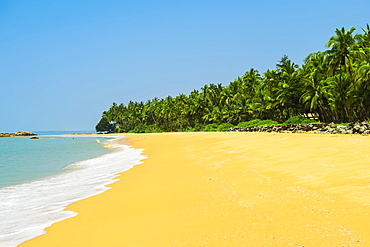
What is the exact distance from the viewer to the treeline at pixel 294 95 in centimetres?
4188

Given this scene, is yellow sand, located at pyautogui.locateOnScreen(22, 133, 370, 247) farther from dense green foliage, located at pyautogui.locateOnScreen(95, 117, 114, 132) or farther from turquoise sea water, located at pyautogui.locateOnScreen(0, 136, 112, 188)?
dense green foliage, located at pyautogui.locateOnScreen(95, 117, 114, 132)

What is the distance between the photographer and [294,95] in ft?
192

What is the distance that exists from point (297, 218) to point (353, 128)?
27.7 metres

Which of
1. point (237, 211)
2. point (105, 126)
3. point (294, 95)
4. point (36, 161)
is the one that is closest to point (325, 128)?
point (294, 95)

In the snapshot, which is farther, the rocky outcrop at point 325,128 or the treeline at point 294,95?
the treeline at point 294,95

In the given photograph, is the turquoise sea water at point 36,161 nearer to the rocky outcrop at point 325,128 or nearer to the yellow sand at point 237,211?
the yellow sand at point 237,211

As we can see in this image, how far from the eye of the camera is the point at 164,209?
718 centimetres

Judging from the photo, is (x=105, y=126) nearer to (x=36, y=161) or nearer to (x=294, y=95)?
(x=294, y=95)

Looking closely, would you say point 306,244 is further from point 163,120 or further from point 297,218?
point 163,120

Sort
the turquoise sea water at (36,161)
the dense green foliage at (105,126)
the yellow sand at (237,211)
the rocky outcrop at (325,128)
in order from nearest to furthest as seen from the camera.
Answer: the yellow sand at (237,211) → the turquoise sea water at (36,161) → the rocky outcrop at (325,128) → the dense green foliage at (105,126)

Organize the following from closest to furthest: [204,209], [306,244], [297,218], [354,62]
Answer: [306,244] → [297,218] → [204,209] → [354,62]

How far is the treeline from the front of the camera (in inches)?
1649

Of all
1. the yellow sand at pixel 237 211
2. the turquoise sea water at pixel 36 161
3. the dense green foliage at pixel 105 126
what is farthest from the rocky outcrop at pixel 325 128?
the dense green foliage at pixel 105 126

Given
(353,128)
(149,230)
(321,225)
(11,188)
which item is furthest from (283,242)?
(353,128)
